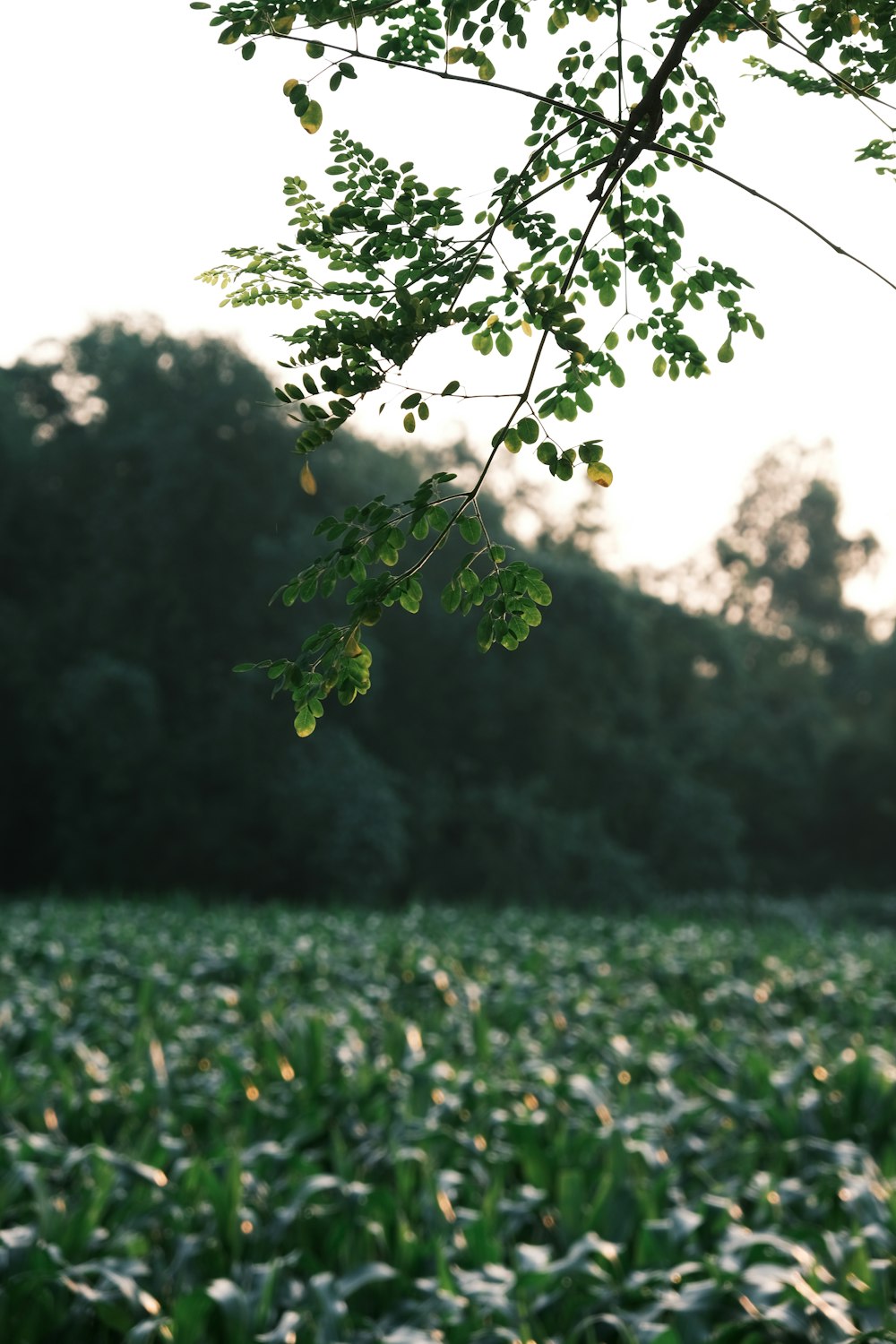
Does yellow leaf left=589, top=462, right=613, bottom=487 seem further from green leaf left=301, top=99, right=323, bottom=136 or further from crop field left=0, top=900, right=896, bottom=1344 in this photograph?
crop field left=0, top=900, right=896, bottom=1344

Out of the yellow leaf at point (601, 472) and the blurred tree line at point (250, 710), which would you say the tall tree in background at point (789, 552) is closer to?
the blurred tree line at point (250, 710)

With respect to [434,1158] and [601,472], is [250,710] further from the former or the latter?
[601,472]

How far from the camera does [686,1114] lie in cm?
513

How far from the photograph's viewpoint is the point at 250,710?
17.5 m

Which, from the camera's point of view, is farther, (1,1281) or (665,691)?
(665,691)

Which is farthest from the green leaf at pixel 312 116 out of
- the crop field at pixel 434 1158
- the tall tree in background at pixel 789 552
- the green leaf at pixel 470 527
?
the tall tree in background at pixel 789 552

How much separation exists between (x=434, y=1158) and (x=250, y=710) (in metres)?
13.5

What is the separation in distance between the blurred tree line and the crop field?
8196mm

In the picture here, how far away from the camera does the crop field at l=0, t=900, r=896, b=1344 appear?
3.11 meters

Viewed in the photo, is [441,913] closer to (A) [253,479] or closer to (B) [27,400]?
(A) [253,479]

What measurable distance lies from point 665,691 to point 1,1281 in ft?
67.9

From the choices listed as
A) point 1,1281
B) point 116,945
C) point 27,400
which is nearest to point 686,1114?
point 1,1281

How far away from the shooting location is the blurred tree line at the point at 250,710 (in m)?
17.3

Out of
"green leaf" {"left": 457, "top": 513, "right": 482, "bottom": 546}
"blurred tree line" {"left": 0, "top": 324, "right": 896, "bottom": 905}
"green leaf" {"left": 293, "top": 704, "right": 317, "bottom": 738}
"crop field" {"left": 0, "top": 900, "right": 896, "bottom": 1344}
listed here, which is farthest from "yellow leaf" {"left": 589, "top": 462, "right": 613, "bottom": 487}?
"blurred tree line" {"left": 0, "top": 324, "right": 896, "bottom": 905}
